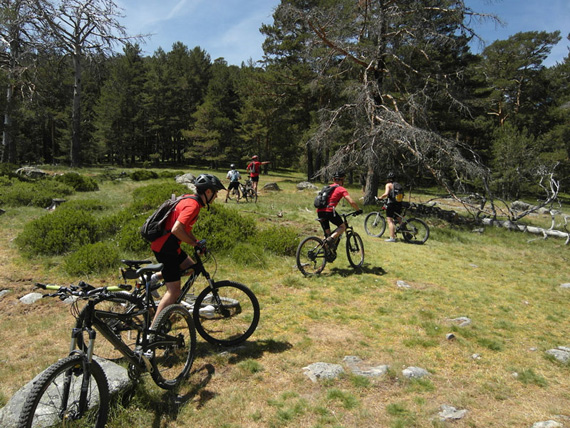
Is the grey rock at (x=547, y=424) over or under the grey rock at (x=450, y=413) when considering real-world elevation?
over

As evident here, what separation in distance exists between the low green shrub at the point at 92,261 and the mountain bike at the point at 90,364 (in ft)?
12.5

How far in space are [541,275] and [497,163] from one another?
71.7ft

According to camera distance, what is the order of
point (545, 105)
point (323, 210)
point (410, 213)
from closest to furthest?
1. point (323, 210)
2. point (410, 213)
3. point (545, 105)

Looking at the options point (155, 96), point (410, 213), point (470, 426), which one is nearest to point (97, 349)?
point (470, 426)

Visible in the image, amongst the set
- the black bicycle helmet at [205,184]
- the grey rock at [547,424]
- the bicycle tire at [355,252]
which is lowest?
the grey rock at [547,424]

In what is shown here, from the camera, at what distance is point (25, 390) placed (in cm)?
302

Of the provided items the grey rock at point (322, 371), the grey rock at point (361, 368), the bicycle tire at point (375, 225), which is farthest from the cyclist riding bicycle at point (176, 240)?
the bicycle tire at point (375, 225)

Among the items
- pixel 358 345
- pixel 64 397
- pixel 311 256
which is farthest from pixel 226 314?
pixel 311 256

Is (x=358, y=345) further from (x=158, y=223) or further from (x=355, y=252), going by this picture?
(x=355, y=252)

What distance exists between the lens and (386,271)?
27.0ft

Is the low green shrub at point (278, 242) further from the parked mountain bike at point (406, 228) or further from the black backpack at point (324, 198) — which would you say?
the parked mountain bike at point (406, 228)

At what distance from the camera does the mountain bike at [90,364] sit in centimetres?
250

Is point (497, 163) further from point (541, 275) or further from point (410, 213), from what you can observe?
point (541, 275)

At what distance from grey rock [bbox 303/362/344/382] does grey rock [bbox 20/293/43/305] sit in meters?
4.89
